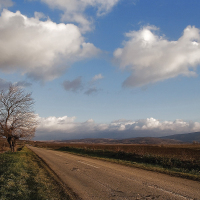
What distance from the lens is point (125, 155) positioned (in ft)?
79.7

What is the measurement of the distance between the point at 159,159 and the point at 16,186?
48.9 feet

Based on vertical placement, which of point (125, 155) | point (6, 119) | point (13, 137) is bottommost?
point (125, 155)

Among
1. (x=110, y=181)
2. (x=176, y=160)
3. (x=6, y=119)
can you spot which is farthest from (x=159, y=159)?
(x=6, y=119)

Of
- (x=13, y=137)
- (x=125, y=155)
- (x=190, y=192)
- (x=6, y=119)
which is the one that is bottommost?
(x=125, y=155)

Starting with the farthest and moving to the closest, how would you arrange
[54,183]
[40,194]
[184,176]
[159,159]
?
[159,159] → [184,176] → [54,183] → [40,194]

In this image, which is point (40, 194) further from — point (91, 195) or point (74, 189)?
point (91, 195)

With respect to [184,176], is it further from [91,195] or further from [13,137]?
[13,137]

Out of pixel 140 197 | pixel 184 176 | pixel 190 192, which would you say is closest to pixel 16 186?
pixel 140 197

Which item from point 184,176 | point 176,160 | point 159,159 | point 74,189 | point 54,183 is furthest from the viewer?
point 159,159

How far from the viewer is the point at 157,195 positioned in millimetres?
6754

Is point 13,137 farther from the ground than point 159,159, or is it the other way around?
point 13,137

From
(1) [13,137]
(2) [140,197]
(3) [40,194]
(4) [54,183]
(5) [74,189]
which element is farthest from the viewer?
(1) [13,137]

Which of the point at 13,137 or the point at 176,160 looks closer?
the point at 176,160

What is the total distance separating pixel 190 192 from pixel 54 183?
655 cm
